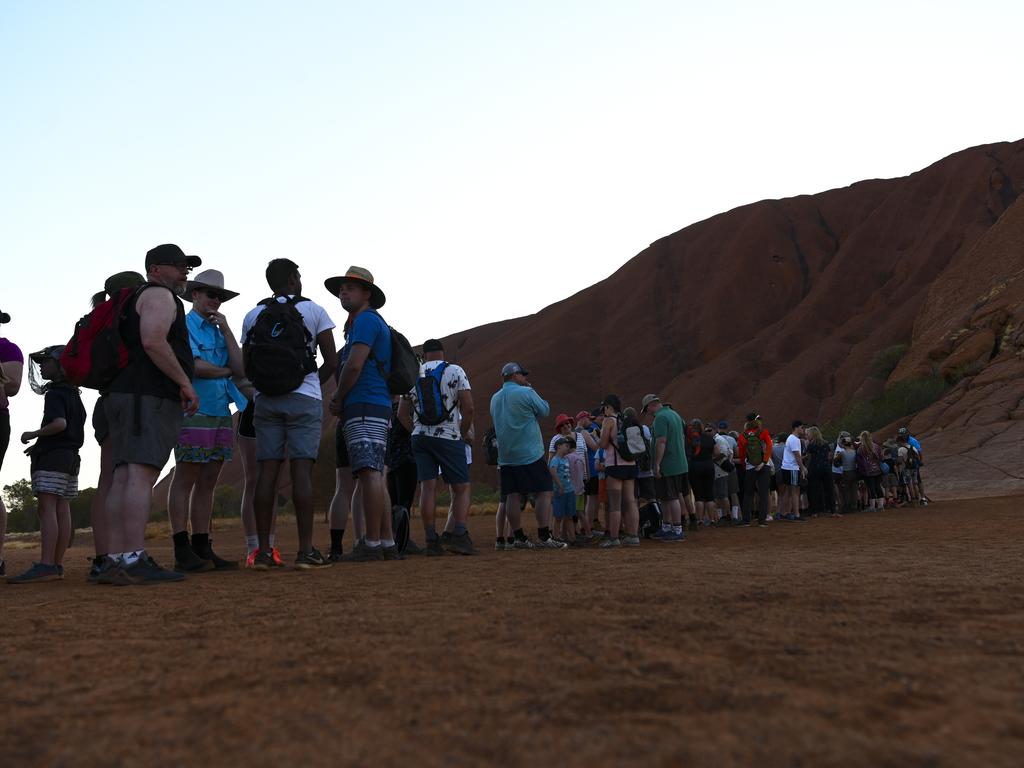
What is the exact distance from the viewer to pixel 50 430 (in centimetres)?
661

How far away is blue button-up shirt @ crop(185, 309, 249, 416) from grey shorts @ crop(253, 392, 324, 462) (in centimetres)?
37

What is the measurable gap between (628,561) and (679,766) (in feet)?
15.0

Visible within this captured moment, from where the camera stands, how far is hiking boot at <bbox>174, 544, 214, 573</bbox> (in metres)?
6.60

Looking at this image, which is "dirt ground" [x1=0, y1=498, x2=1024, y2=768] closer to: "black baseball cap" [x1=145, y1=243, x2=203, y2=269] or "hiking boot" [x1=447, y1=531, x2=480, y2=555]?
"black baseball cap" [x1=145, y1=243, x2=203, y2=269]

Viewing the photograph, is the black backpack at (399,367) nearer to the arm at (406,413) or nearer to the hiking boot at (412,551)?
the arm at (406,413)

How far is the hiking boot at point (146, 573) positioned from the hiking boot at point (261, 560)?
0.95 m

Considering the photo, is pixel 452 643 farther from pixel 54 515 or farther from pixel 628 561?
pixel 54 515

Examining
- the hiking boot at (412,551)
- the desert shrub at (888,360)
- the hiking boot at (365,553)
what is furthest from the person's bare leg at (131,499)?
the desert shrub at (888,360)

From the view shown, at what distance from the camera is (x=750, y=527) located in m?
14.1

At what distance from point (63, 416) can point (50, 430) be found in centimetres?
15

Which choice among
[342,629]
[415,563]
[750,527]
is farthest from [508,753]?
[750,527]

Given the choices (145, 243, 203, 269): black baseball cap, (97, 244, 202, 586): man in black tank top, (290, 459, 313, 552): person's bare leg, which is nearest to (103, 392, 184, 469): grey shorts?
(97, 244, 202, 586): man in black tank top

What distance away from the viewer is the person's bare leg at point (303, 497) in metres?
6.39

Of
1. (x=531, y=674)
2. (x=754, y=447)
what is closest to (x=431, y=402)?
(x=531, y=674)
